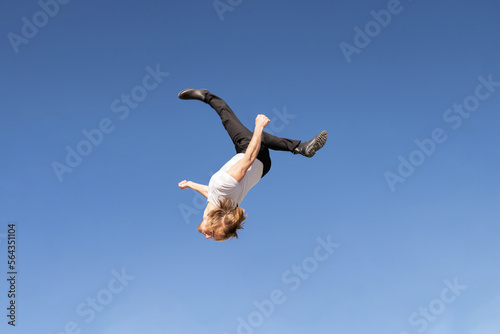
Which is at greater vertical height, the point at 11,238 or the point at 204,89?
the point at 11,238

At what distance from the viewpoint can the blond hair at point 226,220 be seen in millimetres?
6816

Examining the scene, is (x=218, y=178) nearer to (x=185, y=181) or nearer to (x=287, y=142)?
(x=287, y=142)

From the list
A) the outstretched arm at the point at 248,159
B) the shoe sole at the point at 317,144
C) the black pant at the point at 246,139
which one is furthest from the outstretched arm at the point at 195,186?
the shoe sole at the point at 317,144

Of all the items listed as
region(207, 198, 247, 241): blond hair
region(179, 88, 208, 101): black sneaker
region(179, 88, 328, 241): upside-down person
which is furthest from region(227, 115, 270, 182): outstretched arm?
region(179, 88, 208, 101): black sneaker

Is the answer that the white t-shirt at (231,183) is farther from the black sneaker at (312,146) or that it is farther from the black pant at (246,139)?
the black sneaker at (312,146)

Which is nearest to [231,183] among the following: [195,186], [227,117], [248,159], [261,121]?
[248,159]

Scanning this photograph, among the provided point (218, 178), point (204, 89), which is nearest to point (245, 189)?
point (218, 178)

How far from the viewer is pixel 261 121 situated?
703cm

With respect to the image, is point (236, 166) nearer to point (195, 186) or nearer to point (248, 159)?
point (248, 159)

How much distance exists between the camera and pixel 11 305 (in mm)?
12867

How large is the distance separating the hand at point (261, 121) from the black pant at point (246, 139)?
0.34 metres

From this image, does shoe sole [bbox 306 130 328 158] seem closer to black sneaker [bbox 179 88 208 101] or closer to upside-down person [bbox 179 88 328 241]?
upside-down person [bbox 179 88 328 241]

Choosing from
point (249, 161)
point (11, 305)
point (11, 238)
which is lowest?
point (249, 161)

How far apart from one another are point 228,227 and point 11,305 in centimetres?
921
